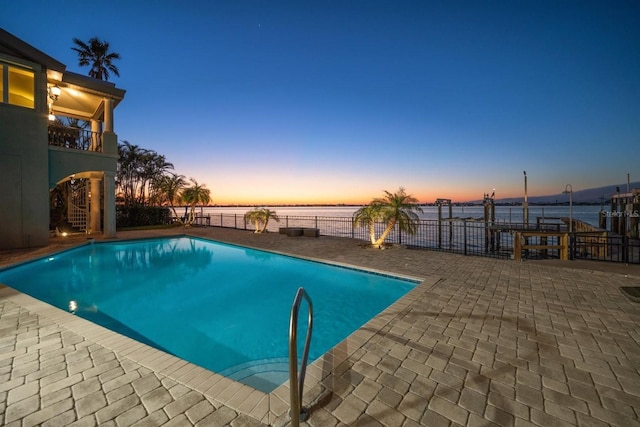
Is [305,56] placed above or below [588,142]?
above

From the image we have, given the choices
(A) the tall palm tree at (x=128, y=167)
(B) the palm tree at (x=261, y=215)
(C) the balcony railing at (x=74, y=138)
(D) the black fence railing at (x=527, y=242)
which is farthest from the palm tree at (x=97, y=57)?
(B) the palm tree at (x=261, y=215)

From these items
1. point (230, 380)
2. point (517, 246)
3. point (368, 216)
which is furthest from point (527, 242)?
point (230, 380)

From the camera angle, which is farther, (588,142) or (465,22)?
(588,142)

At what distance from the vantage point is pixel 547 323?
354 cm

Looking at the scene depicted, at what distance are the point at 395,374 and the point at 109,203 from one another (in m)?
15.4

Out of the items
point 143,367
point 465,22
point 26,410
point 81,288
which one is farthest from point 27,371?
point 465,22

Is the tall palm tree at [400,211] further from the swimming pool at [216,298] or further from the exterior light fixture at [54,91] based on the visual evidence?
the exterior light fixture at [54,91]

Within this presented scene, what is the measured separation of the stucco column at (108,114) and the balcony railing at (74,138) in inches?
34.4

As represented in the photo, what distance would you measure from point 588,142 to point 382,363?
31.3 meters

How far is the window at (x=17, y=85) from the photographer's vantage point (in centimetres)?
953

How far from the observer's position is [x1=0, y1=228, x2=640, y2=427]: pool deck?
1.92m

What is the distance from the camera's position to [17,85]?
35.5 feet

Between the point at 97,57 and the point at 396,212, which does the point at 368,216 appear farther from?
the point at 97,57

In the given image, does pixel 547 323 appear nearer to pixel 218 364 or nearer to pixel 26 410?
pixel 218 364
